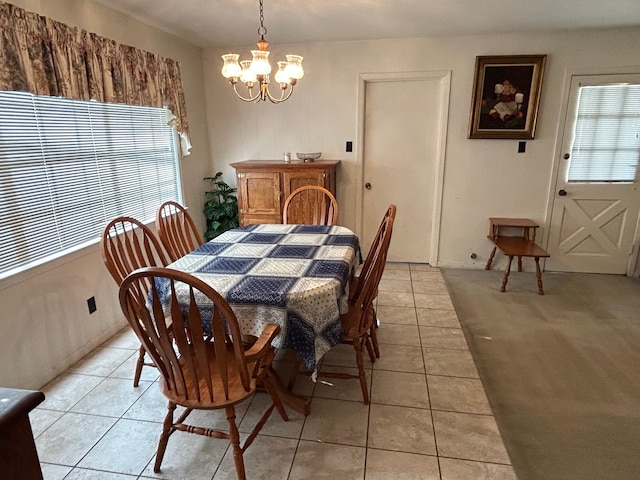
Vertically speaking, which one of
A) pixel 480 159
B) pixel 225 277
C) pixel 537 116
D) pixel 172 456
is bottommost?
pixel 172 456

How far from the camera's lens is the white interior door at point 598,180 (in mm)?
3576

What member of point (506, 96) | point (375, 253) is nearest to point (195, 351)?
point (375, 253)

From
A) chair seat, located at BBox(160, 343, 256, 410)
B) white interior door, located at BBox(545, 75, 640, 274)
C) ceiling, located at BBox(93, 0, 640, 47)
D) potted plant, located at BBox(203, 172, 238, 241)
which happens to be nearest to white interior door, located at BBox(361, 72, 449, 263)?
ceiling, located at BBox(93, 0, 640, 47)

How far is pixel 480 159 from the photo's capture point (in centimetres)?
387

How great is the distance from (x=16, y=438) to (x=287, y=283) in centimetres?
115

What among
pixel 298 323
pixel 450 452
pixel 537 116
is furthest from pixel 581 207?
pixel 298 323

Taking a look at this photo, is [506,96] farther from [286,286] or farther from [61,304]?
[61,304]

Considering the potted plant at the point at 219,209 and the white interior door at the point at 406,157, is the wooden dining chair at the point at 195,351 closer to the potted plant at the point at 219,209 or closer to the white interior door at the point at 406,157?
the potted plant at the point at 219,209

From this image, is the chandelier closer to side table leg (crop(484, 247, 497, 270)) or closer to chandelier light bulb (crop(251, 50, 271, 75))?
chandelier light bulb (crop(251, 50, 271, 75))

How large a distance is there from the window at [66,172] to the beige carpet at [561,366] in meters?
2.69

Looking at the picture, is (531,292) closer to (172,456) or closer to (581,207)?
(581,207)

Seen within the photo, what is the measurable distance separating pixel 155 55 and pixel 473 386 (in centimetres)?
332

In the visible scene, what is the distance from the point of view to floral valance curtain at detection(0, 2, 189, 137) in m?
1.94

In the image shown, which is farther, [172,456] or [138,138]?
[138,138]
